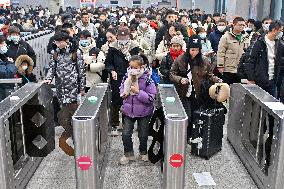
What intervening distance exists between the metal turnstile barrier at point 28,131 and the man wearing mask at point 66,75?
0.23 meters

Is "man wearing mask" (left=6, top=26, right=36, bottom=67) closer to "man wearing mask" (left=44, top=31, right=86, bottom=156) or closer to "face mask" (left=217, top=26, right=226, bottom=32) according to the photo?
"man wearing mask" (left=44, top=31, right=86, bottom=156)

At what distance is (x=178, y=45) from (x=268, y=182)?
6.82 ft

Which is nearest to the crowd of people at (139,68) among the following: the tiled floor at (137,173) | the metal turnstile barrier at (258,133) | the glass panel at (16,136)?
the tiled floor at (137,173)

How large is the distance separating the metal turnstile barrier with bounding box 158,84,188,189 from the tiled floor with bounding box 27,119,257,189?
25.9 inches

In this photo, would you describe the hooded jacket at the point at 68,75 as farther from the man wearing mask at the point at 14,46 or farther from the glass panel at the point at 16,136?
the man wearing mask at the point at 14,46

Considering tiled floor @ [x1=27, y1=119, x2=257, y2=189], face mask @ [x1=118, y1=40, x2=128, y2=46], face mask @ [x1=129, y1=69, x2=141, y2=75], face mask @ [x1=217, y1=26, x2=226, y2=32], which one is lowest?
tiled floor @ [x1=27, y1=119, x2=257, y2=189]

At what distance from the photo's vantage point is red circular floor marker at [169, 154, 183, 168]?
3500 mm

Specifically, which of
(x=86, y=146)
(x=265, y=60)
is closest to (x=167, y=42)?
(x=265, y=60)

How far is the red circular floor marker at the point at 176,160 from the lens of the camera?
3500 millimetres

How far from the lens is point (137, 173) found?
14.8ft

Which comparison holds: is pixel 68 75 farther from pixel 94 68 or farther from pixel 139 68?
pixel 139 68

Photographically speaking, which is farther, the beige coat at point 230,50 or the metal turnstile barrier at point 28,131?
the beige coat at point 230,50

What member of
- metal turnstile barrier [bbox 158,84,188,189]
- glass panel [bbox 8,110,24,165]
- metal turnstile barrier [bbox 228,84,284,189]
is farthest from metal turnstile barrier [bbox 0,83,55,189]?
metal turnstile barrier [bbox 228,84,284,189]

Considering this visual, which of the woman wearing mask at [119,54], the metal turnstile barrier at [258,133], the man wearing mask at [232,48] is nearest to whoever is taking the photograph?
the metal turnstile barrier at [258,133]
